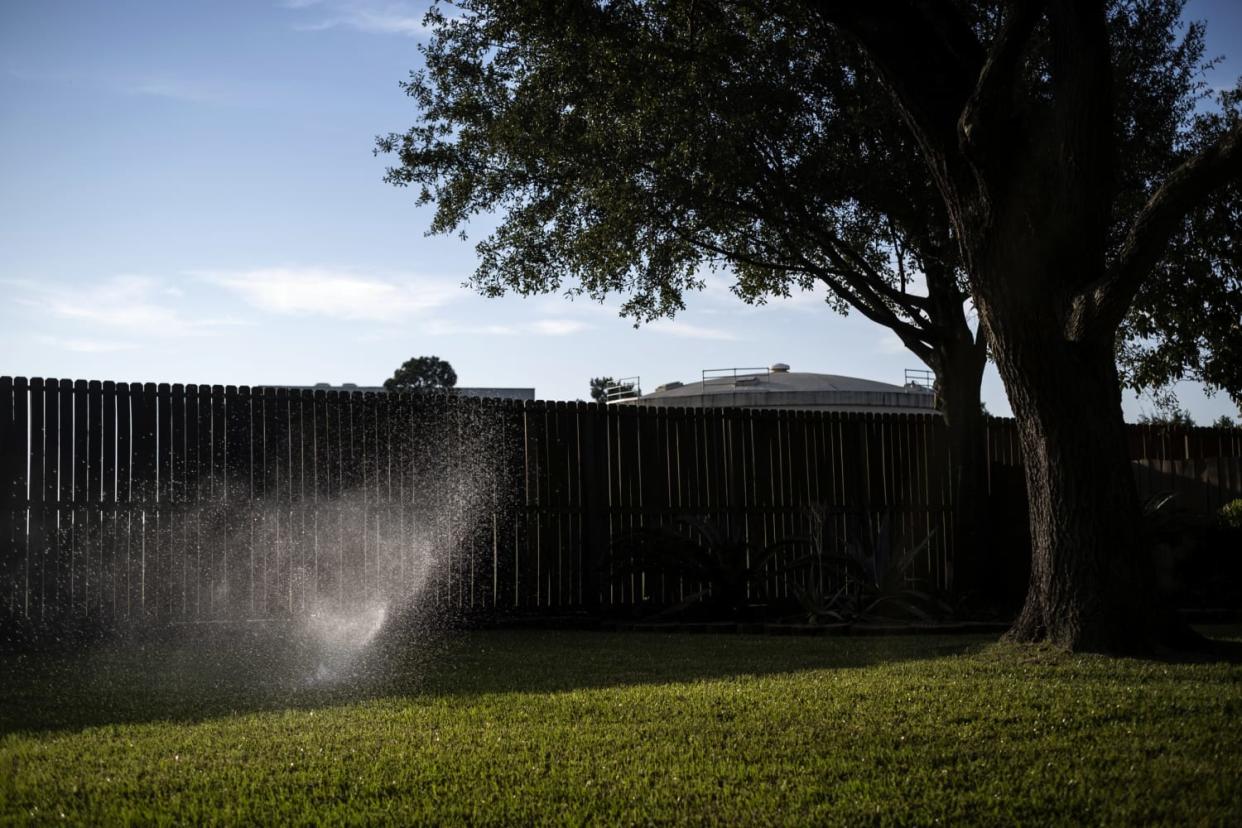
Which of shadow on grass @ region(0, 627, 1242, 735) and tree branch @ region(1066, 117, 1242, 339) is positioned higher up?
tree branch @ region(1066, 117, 1242, 339)

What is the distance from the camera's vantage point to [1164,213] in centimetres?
654

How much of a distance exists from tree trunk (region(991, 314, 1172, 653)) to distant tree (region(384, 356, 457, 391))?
6789 cm

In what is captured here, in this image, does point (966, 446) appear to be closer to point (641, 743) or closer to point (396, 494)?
point (396, 494)

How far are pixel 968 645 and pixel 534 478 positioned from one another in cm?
474

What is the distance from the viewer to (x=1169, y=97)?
12.5 metres

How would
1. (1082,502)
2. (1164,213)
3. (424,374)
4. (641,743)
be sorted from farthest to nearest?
(424,374), (1082,502), (1164,213), (641,743)

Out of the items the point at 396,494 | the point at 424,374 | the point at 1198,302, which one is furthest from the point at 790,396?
the point at 424,374

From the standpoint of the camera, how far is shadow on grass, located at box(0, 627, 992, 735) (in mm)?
5660

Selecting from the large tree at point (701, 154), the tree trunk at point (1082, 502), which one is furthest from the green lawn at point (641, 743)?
the large tree at point (701, 154)

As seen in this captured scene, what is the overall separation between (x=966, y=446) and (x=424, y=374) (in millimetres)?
66601

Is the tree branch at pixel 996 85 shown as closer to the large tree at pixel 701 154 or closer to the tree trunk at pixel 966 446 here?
the large tree at pixel 701 154

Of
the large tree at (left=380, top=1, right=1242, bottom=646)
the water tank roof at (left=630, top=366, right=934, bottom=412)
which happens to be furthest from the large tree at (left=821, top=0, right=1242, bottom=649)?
the water tank roof at (left=630, top=366, right=934, bottom=412)

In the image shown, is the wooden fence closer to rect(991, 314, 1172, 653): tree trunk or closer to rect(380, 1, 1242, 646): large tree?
rect(380, 1, 1242, 646): large tree

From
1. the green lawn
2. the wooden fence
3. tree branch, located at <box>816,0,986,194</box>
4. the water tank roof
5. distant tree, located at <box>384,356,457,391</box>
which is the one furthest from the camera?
distant tree, located at <box>384,356,457,391</box>
